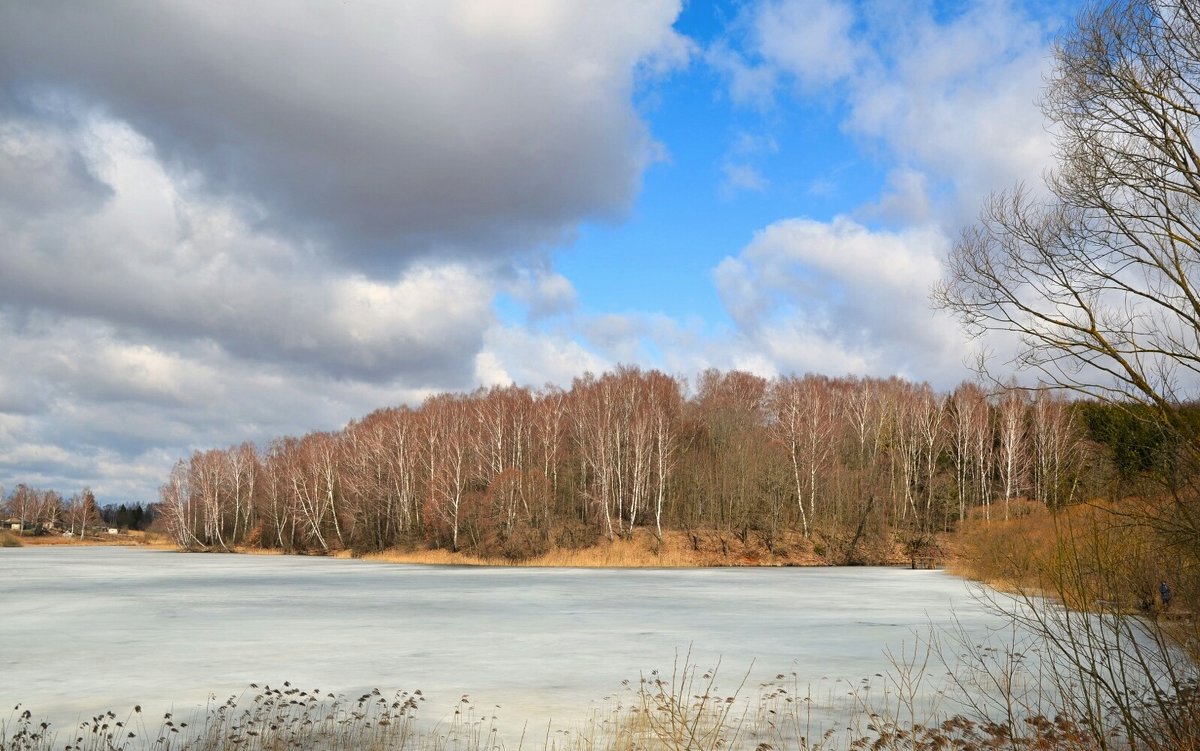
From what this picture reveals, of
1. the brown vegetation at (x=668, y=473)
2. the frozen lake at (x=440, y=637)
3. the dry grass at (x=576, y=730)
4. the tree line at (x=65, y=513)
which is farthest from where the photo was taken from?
the tree line at (x=65, y=513)

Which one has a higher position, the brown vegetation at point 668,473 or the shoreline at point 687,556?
the brown vegetation at point 668,473

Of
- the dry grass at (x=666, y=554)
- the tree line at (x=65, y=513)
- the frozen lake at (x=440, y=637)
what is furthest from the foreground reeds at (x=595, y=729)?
the tree line at (x=65, y=513)

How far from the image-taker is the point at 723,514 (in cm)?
5844

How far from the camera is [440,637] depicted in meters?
16.8

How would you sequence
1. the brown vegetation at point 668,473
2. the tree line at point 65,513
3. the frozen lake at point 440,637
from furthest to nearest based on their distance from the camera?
the tree line at point 65,513 → the brown vegetation at point 668,473 → the frozen lake at point 440,637

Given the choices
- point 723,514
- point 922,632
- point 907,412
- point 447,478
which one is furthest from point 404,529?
point 922,632

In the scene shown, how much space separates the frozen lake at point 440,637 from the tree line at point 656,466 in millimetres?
23841

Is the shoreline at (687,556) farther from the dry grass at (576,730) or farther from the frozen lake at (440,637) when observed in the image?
the dry grass at (576,730)

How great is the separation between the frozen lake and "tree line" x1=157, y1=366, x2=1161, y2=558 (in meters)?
23.8

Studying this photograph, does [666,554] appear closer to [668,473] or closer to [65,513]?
[668,473]

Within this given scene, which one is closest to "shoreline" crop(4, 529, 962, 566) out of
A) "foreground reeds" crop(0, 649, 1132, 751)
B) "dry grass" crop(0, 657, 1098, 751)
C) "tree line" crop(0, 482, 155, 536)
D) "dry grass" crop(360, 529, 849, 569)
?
"dry grass" crop(360, 529, 849, 569)

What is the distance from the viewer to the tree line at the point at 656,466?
5575 centimetres

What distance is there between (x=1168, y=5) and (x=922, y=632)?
38.1ft

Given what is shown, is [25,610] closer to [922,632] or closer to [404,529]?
[922,632]
